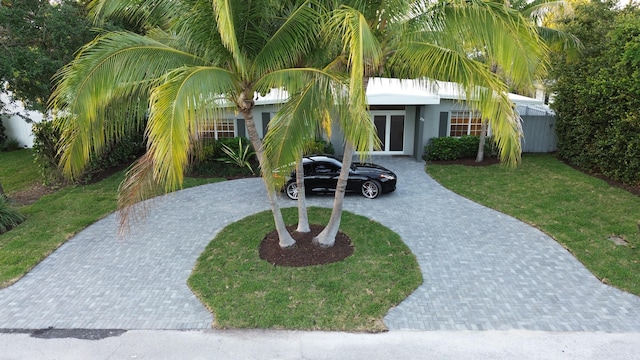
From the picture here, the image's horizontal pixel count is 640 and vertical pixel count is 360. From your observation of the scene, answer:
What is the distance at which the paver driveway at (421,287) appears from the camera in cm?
637

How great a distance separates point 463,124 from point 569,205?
6.63 metres

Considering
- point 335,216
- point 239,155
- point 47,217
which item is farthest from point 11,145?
point 335,216

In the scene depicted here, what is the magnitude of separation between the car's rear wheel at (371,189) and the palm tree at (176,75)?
18.4 feet

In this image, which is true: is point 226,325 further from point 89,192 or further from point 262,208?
point 89,192

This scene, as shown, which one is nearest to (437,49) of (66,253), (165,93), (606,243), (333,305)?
(165,93)

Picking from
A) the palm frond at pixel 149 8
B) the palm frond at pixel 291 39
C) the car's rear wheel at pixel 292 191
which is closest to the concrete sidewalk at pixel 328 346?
the palm frond at pixel 291 39

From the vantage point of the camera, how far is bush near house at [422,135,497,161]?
53.2 feet

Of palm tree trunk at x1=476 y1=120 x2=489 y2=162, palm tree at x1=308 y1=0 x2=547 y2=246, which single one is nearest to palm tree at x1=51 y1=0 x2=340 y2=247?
palm tree at x1=308 y1=0 x2=547 y2=246

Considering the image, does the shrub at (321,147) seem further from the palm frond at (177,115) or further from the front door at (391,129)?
the palm frond at (177,115)

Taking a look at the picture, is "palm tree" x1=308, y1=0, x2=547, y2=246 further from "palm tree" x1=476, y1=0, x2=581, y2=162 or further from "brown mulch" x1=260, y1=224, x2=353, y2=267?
"palm tree" x1=476, y1=0, x2=581, y2=162

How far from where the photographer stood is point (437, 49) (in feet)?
18.8

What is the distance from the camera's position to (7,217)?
9.96 meters

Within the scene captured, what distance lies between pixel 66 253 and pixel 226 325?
4.85 metres

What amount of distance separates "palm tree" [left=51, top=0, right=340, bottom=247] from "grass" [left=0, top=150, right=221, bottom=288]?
12.0 feet
